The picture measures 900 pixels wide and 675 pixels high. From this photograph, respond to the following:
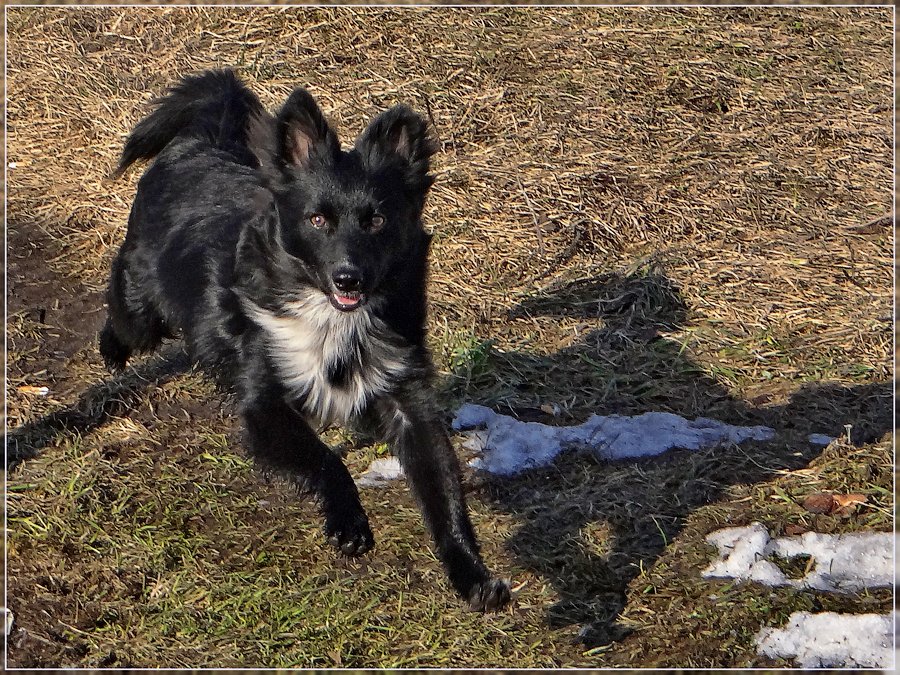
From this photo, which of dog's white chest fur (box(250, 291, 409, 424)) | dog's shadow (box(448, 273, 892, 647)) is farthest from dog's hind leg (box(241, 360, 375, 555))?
dog's shadow (box(448, 273, 892, 647))

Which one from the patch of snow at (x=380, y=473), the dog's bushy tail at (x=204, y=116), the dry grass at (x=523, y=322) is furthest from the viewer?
the dog's bushy tail at (x=204, y=116)

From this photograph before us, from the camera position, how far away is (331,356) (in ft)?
15.7

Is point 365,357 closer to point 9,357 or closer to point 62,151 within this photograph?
point 9,357

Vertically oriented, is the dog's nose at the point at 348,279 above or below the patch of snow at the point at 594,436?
above

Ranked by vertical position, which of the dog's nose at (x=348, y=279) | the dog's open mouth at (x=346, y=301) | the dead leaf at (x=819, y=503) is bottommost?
the dead leaf at (x=819, y=503)

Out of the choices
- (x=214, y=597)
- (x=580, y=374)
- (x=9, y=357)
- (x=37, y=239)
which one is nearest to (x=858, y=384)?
(x=580, y=374)

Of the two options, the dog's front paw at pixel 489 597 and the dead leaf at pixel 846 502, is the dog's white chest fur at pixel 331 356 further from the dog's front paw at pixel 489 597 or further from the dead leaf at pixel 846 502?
the dead leaf at pixel 846 502

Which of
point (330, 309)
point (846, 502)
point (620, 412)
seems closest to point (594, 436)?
point (620, 412)

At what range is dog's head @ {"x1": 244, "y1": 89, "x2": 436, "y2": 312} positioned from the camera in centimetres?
459

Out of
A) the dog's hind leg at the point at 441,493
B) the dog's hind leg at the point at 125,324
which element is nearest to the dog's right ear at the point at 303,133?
the dog's hind leg at the point at 441,493

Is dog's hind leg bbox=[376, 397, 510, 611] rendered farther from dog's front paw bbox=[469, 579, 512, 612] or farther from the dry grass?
the dry grass

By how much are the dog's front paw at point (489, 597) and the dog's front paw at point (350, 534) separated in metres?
0.44

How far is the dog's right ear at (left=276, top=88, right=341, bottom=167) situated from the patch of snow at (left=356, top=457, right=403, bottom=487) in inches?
59.1

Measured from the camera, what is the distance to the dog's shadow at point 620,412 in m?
4.71
